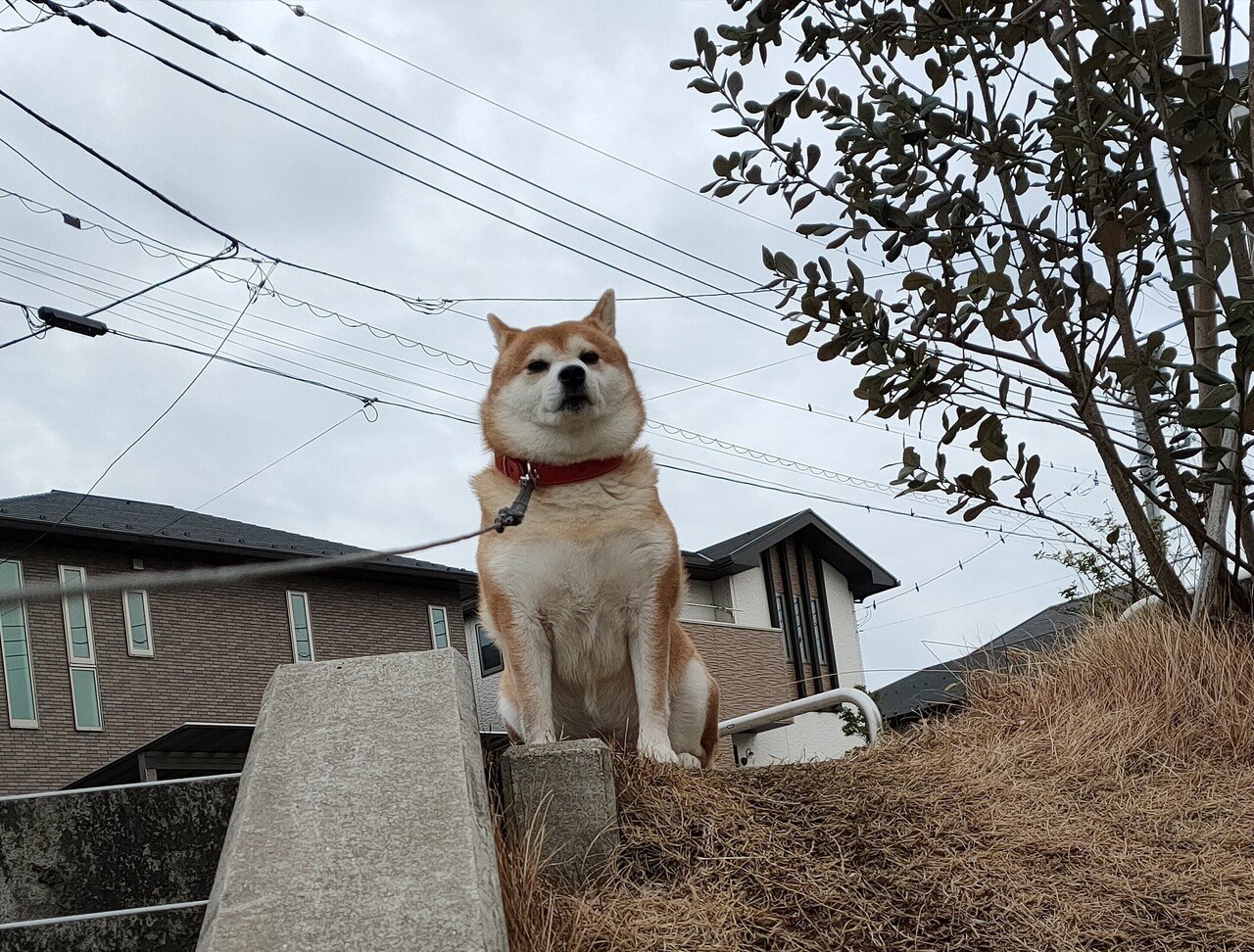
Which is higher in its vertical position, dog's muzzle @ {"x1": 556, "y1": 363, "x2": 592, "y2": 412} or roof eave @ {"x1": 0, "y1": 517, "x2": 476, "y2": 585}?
roof eave @ {"x1": 0, "y1": 517, "x2": 476, "y2": 585}

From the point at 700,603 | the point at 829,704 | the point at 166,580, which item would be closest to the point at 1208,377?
the point at 829,704

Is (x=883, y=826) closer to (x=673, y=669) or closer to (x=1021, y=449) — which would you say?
(x=673, y=669)

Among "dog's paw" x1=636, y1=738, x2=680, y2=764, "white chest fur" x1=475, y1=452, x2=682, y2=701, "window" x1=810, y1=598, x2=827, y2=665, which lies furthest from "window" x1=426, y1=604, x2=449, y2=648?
"dog's paw" x1=636, y1=738, x2=680, y2=764

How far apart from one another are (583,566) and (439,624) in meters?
20.1

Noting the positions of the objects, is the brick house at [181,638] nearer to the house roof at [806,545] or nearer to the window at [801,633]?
the house roof at [806,545]

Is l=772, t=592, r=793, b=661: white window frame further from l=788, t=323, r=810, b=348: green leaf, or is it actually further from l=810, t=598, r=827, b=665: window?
l=788, t=323, r=810, b=348: green leaf

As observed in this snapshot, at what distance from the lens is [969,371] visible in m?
4.74

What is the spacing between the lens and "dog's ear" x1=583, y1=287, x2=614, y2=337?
15.3 ft

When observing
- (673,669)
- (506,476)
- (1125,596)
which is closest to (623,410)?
(506,476)

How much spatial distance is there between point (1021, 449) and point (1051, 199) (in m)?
0.98

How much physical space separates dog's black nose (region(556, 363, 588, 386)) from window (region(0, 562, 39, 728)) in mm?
15922

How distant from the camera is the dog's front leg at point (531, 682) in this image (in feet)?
12.5

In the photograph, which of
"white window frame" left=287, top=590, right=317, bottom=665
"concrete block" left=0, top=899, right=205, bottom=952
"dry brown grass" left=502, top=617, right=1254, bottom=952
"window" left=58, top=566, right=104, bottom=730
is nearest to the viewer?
"concrete block" left=0, top=899, right=205, bottom=952

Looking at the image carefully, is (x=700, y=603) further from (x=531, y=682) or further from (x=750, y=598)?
(x=531, y=682)
